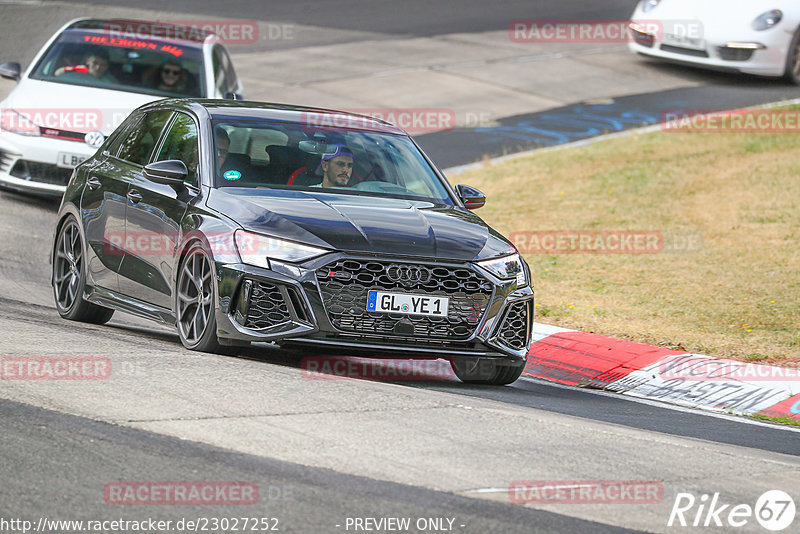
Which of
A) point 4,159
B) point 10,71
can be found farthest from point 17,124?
point 10,71

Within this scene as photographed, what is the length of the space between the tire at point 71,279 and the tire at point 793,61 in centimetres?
1563

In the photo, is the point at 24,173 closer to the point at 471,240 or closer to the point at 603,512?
the point at 471,240

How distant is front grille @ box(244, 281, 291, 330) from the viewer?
24.9ft

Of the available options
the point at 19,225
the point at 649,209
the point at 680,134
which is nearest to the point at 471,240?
the point at 19,225

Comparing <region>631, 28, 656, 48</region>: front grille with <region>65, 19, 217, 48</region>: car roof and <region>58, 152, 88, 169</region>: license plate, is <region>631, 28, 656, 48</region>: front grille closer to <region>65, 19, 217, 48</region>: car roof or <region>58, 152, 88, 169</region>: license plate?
<region>65, 19, 217, 48</region>: car roof

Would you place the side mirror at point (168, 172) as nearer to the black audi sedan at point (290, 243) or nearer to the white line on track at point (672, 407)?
the black audi sedan at point (290, 243)

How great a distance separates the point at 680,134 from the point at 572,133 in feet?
5.41

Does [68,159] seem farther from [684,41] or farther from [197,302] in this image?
[684,41]

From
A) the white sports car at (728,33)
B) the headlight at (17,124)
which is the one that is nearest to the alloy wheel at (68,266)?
the headlight at (17,124)

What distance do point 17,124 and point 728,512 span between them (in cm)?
1028

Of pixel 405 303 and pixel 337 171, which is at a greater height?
pixel 337 171

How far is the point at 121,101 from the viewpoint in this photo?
46.9ft

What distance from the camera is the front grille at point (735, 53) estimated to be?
882 inches

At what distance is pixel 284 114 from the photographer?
921 cm
